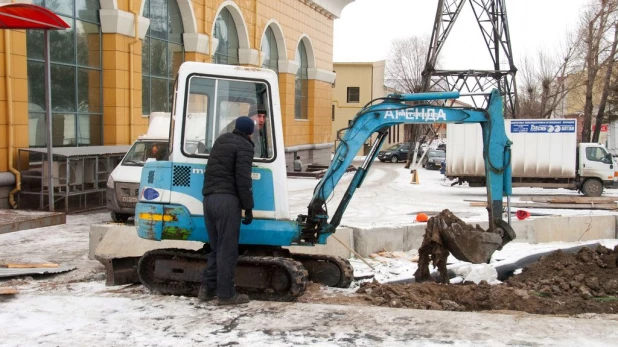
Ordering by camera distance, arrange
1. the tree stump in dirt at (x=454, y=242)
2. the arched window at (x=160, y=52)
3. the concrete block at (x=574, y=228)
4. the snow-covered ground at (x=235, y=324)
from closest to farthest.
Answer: the snow-covered ground at (x=235, y=324) → the tree stump in dirt at (x=454, y=242) → the concrete block at (x=574, y=228) → the arched window at (x=160, y=52)

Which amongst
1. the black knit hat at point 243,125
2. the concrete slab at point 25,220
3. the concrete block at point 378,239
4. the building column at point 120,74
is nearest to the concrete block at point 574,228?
the concrete block at point 378,239

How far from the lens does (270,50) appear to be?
3072 centimetres

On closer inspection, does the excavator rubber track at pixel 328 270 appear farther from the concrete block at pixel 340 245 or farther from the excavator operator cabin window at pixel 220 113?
the concrete block at pixel 340 245

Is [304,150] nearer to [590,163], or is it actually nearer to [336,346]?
[590,163]

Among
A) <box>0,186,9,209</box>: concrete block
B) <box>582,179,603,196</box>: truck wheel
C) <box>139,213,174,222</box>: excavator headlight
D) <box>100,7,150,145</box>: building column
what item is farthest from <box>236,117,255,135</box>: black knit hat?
<box>582,179,603,196</box>: truck wheel

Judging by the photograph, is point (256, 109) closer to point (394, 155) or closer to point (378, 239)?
point (378, 239)

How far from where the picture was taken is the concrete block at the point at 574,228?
44.9ft

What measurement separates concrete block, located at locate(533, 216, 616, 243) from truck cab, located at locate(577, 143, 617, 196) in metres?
8.86

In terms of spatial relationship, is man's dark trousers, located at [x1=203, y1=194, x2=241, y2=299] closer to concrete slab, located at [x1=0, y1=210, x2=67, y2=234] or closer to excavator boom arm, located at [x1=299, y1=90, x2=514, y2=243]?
excavator boom arm, located at [x1=299, y1=90, x2=514, y2=243]

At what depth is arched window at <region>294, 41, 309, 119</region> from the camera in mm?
34188

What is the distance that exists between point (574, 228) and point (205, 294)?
32.1 feet

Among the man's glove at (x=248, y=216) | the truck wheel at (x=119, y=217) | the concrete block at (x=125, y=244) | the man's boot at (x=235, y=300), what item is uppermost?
the man's glove at (x=248, y=216)

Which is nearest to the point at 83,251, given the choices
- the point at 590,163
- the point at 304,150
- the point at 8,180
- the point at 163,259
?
the point at 163,259

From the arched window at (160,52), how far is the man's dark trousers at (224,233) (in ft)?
47.0
